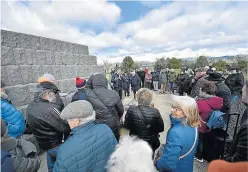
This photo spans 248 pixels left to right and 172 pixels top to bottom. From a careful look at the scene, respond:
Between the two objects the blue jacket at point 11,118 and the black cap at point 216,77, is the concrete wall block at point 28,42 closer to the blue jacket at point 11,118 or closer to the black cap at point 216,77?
the blue jacket at point 11,118

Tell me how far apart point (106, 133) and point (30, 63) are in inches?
144

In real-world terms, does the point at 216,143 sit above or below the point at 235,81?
below

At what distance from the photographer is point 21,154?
73.8 inches

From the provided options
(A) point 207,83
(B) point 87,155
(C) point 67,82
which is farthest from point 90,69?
(B) point 87,155

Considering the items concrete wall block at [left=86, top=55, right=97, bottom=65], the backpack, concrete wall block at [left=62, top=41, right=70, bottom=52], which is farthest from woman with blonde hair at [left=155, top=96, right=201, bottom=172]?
concrete wall block at [left=86, top=55, right=97, bottom=65]

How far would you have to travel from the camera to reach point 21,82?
4.27 meters

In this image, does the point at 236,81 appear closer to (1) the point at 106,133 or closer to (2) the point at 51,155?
(1) the point at 106,133

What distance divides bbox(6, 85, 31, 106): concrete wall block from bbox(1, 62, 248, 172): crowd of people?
4.21ft

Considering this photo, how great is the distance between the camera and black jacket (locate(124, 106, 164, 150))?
9.40ft

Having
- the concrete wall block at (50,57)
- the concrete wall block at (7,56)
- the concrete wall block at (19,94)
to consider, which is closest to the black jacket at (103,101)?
the concrete wall block at (19,94)

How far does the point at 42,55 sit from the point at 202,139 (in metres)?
4.51

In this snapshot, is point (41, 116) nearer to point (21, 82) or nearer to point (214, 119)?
point (21, 82)

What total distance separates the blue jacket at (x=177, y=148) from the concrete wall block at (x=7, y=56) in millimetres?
3627

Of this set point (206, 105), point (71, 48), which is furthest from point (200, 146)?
point (71, 48)
